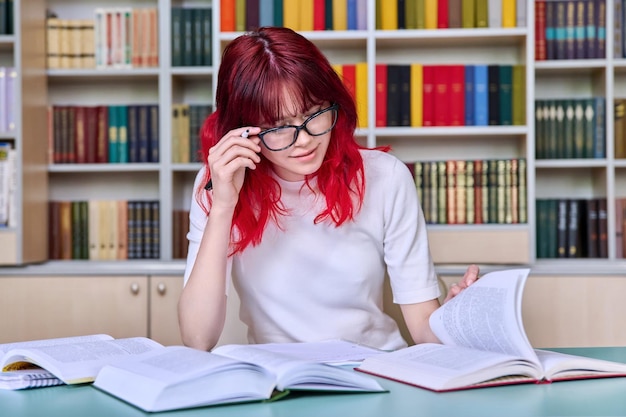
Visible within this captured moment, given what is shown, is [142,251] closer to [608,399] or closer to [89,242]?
[89,242]

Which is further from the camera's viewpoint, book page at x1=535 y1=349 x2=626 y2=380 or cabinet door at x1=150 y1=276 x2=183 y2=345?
cabinet door at x1=150 y1=276 x2=183 y2=345

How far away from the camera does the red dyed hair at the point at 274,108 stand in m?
1.51

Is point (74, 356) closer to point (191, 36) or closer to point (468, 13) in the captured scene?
point (191, 36)

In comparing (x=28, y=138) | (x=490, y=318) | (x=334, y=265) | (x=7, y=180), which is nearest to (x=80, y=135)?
(x=28, y=138)

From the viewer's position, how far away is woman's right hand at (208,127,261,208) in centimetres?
151

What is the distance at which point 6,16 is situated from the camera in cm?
286

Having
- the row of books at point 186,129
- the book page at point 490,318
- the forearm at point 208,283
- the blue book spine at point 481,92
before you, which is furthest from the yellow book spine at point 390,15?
the book page at point 490,318

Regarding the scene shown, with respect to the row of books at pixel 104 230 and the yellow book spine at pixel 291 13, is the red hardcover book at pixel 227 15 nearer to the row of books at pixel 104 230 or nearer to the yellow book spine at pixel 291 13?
the yellow book spine at pixel 291 13

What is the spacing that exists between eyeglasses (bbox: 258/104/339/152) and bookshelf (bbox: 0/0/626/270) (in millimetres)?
1292

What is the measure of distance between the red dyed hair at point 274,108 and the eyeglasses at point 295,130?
3cm

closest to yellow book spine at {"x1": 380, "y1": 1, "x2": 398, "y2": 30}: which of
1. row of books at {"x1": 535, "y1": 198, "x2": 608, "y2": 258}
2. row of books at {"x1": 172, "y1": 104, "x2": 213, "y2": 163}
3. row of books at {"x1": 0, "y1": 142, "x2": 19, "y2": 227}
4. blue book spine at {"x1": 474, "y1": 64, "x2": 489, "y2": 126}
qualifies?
blue book spine at {"x1": 474, "y1": 64, "x2": 489, "y2": 126}

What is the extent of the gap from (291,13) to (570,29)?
1.02m

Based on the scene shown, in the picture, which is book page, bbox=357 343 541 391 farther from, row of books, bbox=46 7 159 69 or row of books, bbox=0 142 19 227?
row of books, bbox=46 7 159 69

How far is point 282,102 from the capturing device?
59.1 inches
